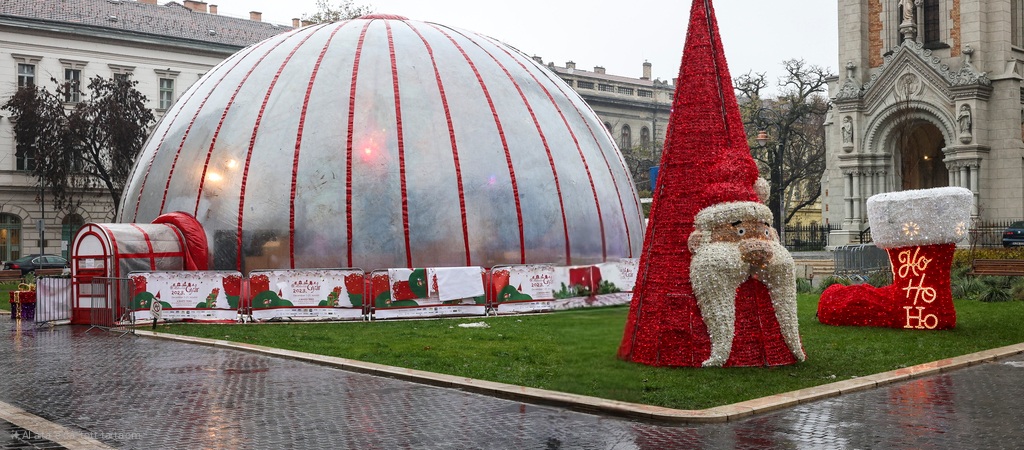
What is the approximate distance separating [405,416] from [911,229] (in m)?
9.89

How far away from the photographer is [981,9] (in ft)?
128

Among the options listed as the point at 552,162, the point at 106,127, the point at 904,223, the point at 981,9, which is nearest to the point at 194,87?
the point at 552,162

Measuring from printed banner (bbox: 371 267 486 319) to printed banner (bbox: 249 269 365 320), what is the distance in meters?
0.44

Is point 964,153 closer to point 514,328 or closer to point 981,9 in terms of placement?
point 981,9

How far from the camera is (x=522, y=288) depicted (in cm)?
2003

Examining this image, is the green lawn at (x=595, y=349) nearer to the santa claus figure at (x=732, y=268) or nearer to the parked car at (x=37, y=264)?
the santa claus figure at (x=732, y=268)

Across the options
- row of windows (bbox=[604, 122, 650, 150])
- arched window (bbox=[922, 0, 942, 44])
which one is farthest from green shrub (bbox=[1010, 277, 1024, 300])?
row of windows (bbox=[604, 122, 650, 150])

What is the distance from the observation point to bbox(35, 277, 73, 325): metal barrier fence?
786 inches

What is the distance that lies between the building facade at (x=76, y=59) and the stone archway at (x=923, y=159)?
39358mm

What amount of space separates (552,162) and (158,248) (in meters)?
8.66

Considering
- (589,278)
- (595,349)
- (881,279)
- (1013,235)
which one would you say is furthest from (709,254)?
(1013,235)

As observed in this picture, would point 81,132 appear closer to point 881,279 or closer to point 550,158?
point 550,158

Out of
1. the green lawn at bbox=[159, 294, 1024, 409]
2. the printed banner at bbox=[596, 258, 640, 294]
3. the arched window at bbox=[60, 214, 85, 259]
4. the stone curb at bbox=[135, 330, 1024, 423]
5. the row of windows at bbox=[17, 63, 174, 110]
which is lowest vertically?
the stone curb at bbox=[135, 330, 1024, 423]

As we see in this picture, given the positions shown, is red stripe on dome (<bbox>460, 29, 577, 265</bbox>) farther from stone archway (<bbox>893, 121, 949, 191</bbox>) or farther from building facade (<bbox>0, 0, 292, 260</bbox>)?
building facade (<bbox>0, 0, 292, 260</bbox>)
